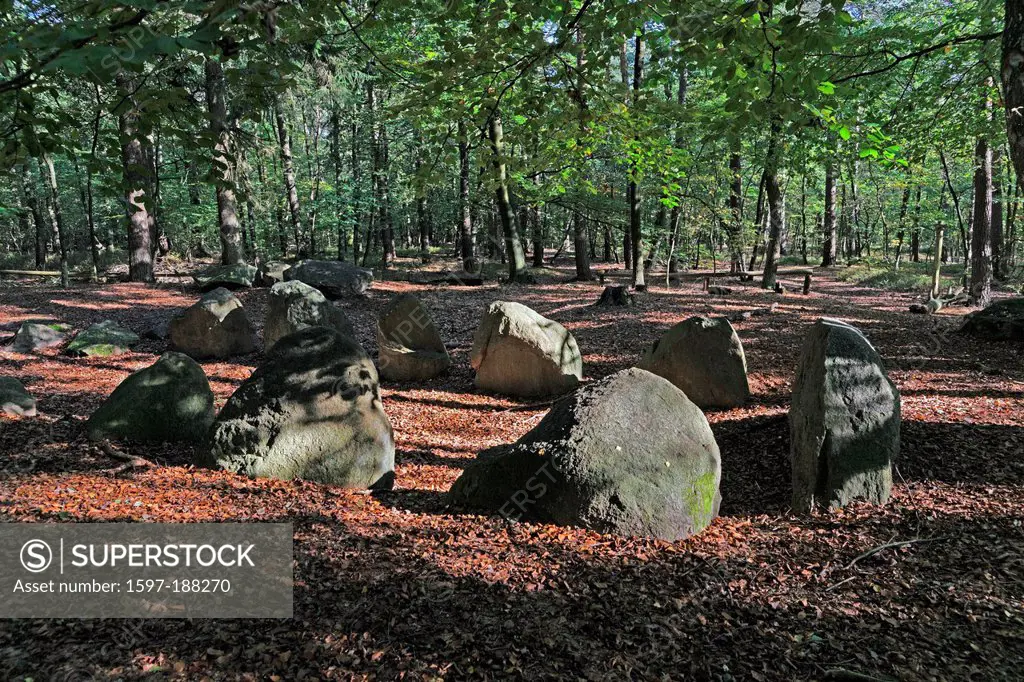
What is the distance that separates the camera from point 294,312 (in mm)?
10578

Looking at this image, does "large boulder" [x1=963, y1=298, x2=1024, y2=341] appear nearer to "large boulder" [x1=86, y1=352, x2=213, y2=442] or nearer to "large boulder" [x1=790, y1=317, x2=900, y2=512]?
"large boulder" [x1=790, y1=317, x2=900, y2=512]

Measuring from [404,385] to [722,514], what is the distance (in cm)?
607

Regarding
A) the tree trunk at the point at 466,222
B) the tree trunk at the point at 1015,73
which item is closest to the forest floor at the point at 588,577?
the tree trunk at the point at 1015,73

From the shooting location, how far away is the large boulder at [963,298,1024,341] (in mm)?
8547

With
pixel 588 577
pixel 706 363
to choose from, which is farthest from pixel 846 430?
pixel 706 363

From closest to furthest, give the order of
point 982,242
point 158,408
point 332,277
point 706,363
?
point 158,408
point 706,363
point 982,242
point 332,277

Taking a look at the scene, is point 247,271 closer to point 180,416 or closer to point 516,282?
point 516,282

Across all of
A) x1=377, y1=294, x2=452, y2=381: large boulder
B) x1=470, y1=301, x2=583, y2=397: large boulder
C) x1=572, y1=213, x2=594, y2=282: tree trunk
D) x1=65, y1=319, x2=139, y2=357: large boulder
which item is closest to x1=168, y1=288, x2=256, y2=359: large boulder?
x1=65, y1=319, x2=139, y2=357: large boulder

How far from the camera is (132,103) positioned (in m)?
2.97

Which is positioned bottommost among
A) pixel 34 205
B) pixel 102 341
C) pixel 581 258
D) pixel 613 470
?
pixel 613 470

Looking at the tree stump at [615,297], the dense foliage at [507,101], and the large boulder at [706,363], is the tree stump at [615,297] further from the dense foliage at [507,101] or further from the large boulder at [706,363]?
the large boulder at [706,363]

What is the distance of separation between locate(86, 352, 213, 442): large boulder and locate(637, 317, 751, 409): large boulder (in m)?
5.75

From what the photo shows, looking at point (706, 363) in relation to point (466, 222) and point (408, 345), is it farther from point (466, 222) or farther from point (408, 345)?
point (466, 222)
